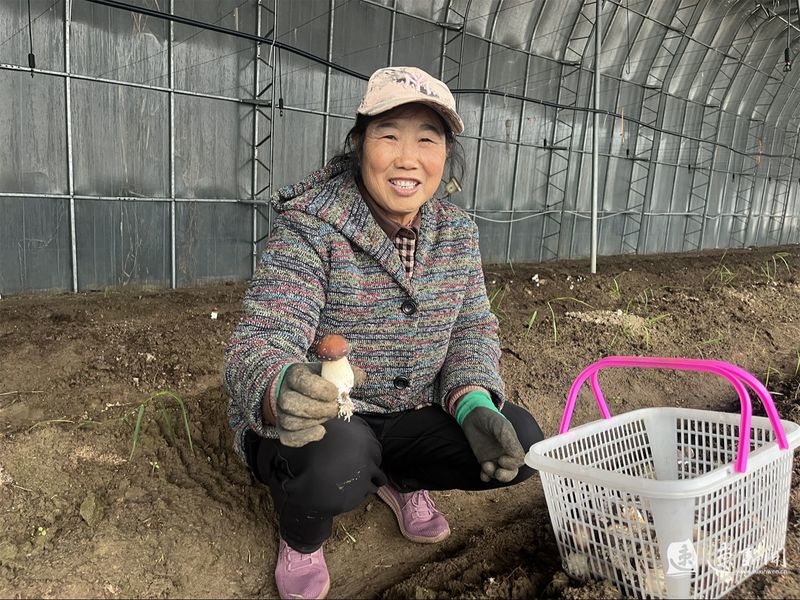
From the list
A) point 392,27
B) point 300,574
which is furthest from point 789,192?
point 300,574

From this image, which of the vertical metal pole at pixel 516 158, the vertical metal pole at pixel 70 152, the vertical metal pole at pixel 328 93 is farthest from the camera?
the vertical metal pole at pixel 516 158

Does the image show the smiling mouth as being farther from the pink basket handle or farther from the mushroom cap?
the pink basket handle

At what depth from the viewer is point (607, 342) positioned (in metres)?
3.28

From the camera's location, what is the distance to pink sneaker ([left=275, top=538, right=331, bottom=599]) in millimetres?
1408

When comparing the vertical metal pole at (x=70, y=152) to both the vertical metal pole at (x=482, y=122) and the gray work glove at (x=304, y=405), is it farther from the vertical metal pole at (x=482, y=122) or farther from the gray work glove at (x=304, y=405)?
the gray work glove at (x=304, y=405)

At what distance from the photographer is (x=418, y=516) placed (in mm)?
1756

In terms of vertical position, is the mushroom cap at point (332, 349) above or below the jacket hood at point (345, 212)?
below

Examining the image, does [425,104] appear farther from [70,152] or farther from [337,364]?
[70,152]

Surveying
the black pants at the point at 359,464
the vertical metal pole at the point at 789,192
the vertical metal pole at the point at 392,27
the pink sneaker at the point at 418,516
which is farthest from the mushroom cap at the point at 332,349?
the vertical metal pole at the point at 789,192

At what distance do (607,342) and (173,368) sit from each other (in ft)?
7.41

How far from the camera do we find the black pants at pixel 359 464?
1.31 metres

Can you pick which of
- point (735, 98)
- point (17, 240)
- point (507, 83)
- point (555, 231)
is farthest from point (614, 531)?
point (735, 98)

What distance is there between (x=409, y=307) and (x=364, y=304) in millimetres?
119

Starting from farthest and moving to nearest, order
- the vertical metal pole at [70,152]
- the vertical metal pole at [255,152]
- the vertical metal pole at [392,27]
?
the vertical metal pole at [392,27]
the vertical metal pole at [255,152]
the vertical metal pole at [70,152]
